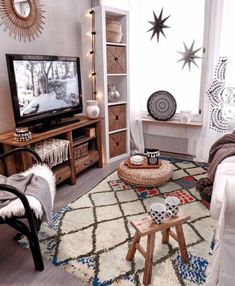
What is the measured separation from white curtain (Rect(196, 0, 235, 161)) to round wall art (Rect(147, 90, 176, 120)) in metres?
0.44

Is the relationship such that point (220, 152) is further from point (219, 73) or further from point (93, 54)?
point (93, 54)

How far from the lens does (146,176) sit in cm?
237

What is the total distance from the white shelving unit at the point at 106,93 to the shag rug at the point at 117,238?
857mm

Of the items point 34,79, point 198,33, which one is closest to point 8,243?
point 34,79

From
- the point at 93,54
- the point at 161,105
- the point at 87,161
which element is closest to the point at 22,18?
the point at 93,54

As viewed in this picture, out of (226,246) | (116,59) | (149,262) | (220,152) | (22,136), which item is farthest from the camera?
(116,59)

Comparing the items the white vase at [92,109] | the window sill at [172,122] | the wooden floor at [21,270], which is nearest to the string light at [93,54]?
the white vase at [92,109]

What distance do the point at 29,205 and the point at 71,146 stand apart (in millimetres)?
1171

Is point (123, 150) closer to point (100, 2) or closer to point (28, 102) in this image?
point (28, 102)

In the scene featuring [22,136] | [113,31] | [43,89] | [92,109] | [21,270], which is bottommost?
[21,270]

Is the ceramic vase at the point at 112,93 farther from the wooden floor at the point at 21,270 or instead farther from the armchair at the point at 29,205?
the wooden floor at the point at 21,270

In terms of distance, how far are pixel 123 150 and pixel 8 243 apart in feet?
6.61

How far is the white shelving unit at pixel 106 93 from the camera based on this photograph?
2.86 m

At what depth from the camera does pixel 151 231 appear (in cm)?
132
